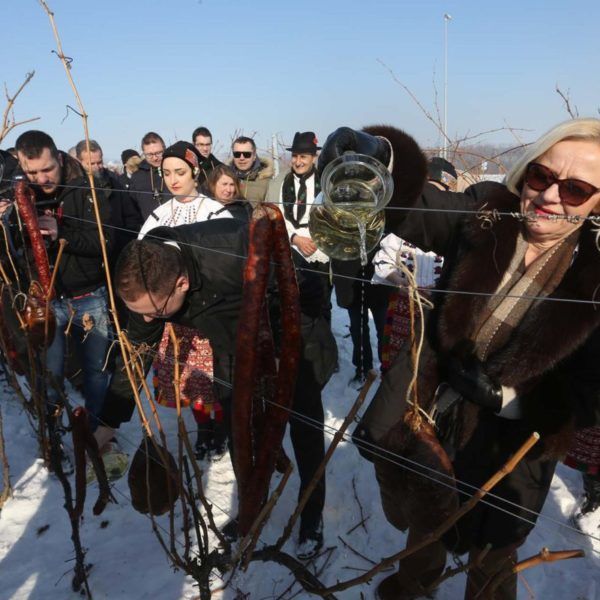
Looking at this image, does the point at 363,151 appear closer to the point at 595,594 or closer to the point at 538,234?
the point at 538,234

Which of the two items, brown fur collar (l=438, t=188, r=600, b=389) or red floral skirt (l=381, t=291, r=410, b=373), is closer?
brown fur collar (l=438, t=188, r=600, b=389)

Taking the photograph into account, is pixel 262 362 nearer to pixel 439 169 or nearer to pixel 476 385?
pixel 476 385

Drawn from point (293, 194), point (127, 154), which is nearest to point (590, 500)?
point (293, 194)

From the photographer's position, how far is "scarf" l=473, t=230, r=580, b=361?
1.34 m

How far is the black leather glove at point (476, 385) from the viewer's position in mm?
1349

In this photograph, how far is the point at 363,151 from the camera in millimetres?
1214

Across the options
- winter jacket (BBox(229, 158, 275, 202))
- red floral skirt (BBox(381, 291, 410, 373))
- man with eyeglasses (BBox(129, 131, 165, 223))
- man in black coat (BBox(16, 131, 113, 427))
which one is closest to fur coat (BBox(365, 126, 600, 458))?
red floral skirt (BBox(381, 291, 410, 373))

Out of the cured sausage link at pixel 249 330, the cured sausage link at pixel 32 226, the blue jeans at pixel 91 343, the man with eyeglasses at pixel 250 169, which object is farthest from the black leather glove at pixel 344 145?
the man with eyeglasses at pixel 250 169

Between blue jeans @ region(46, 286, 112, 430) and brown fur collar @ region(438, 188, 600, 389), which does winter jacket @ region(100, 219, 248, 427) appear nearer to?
brown fur collar @ region(438, 188, 600, 389)

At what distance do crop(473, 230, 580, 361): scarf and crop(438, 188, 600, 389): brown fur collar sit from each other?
0.08 ft

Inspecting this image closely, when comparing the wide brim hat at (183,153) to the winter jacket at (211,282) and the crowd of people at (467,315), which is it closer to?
the crowd of people at (467,315)

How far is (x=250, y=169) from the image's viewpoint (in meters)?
4.79

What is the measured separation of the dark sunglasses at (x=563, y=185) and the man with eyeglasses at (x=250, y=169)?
11.6 ft

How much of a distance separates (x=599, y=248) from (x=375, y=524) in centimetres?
205
